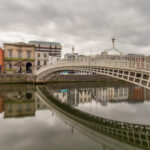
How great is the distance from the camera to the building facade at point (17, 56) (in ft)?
126

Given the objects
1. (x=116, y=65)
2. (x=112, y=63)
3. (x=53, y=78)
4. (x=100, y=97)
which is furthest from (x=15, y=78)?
(x=116, y=65)

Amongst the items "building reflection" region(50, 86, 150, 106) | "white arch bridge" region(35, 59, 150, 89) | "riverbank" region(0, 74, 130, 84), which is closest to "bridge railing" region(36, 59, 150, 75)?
"white arch bridge" region(35, 59, 150, 89)

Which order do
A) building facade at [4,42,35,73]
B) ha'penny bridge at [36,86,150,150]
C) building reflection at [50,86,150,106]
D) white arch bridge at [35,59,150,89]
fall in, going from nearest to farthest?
ha'penny bridge at [36,86,150,150] < white arch bridge at [35,59,150,89] < building reflection at [50,86,150,106] < building facade at [4,42,35,73]

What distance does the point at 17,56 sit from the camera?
39.2 meters

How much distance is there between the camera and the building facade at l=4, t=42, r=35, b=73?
1508 inches

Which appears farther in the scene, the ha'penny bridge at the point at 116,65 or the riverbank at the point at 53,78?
the riverbank at the point at 53,78

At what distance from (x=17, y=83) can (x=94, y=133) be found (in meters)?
26.7

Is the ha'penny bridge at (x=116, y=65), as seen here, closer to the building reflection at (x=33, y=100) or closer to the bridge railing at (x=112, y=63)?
the bridge railing at (x=112, y=63)

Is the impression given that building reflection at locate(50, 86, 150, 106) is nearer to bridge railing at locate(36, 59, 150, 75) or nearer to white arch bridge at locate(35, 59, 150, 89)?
white arch bridge at locate(35, 59, 150, 89)

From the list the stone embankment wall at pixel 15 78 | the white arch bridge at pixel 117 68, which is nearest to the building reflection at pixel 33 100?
the white arch bridge at pixel 117 68

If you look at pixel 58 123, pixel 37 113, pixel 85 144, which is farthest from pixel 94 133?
pixel 37 113

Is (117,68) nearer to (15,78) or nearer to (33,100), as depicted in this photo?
(33,100)

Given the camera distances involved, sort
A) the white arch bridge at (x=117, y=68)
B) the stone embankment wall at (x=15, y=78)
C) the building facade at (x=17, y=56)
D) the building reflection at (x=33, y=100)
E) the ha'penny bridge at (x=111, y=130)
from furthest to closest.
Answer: the building facade at (x=17, y=56)
the stone embankment wall at (x=15, y=78)
the building reflection at (x=33, y=100)
the white arch bridge at (x=117, y=68)
the ha'penny bridge at (x=111, y=130)

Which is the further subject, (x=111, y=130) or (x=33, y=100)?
(x=33, y=100)
